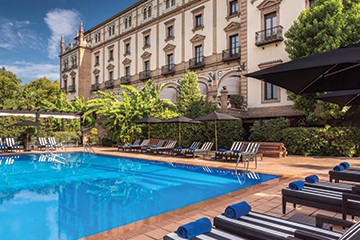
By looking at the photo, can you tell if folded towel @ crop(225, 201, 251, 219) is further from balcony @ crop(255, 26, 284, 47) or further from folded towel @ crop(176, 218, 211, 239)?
balcony @ crop(255, 26, 284, 47)

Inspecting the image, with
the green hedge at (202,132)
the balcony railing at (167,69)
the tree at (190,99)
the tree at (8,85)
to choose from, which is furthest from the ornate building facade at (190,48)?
the tree at (8,85)

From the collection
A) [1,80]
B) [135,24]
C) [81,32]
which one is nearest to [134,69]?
[135,24]

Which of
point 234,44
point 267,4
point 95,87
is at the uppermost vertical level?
point 267,4

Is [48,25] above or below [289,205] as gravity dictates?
above

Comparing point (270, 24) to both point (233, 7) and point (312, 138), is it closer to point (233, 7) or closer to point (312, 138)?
point (233, 7)

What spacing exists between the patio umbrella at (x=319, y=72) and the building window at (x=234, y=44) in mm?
17409

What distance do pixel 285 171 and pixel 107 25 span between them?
31891mm

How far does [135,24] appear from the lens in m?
30.6

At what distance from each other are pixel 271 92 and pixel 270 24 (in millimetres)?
4736

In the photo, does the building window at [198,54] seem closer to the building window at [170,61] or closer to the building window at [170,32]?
the building window at [170,61]

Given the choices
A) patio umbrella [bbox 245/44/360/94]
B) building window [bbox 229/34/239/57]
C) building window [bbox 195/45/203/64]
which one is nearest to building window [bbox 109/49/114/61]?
building window [bbox 195/45/203/64]

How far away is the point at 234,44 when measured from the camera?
2158 cm

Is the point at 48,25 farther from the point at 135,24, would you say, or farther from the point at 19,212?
the point at 19,212

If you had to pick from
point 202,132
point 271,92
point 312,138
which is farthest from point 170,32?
point 312,138
